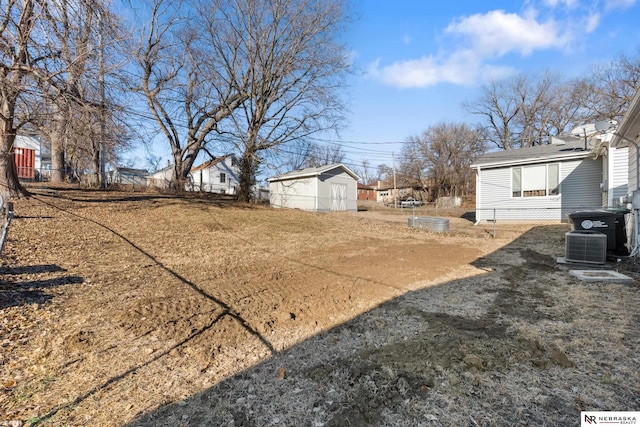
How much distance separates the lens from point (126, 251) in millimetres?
6320

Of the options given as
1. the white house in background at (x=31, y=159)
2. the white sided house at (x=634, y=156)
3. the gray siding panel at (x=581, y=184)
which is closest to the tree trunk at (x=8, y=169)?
the white house in background at (x=31, y=159)

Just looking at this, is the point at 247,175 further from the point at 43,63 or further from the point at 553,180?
the point at 553,180

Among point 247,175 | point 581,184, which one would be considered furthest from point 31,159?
point 581,184

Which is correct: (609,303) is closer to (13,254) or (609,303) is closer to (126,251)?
(126,251)

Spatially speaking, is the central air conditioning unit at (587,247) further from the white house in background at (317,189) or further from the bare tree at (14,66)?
the white house in background at (317,189)

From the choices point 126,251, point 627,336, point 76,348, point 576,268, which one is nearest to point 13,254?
point 126,251

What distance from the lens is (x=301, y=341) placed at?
299 centimetres

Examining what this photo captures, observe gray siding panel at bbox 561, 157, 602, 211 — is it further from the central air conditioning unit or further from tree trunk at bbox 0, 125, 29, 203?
tree trunk at bbox 0, 125, 29, 203

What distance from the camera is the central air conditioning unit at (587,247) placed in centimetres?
578

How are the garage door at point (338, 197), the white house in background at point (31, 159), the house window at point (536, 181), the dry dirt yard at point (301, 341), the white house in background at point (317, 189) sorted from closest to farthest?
the dry dirt yard at point (301, 341) → the house window at point (536, 181) → the white house in background at point (317, 189) → the white house in background at point (31, 159) → the garage door at point (338, 197)

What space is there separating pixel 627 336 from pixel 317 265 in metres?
4.49

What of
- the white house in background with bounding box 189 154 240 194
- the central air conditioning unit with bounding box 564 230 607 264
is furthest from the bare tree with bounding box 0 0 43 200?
the white house in background with bounding box 189 154 240 194

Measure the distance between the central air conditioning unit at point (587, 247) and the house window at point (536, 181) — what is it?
8.96 m

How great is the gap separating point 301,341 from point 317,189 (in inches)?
698
